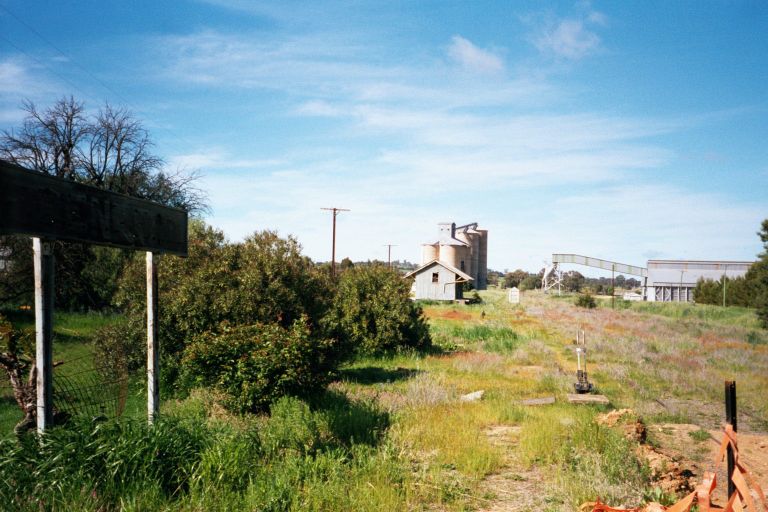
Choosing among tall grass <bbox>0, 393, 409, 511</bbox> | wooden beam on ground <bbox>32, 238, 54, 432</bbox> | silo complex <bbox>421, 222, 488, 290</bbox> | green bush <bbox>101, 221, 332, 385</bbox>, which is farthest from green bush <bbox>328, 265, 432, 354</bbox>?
silo complex <bbox>421, 222, 488, 290</bbox>

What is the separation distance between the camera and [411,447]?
7.42 m

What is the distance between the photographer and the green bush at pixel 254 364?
898cm

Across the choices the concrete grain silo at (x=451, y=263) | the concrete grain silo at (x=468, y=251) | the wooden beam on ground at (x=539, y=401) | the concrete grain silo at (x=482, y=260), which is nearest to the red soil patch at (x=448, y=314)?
the concrete grain silo at (x=451, y=263)

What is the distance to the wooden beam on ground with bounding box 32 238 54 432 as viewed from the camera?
15.0 ft

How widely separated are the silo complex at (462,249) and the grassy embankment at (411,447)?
40.5 metres

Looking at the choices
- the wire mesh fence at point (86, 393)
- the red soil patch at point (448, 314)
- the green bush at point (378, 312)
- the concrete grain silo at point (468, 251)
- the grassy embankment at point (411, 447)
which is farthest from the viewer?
the concrete grain silo at point (468, 251)

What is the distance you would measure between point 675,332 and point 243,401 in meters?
26.4

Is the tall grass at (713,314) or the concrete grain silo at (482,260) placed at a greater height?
the concrete grain silo at (482,260)

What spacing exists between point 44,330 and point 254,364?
4.65 metres

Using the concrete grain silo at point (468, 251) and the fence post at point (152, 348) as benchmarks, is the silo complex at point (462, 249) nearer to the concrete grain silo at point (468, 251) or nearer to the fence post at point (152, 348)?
the concrete grain silo at point (468, 251)

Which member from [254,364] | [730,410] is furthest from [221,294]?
[730,410]

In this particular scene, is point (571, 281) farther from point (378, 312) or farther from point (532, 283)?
point (378, 312)

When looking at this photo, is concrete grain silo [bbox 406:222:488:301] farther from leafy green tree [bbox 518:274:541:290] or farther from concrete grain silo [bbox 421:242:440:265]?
A: leafy green tree [bbox 518:274:541:290]

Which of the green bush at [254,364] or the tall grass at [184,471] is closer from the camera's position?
the tall grass at [184,471]
